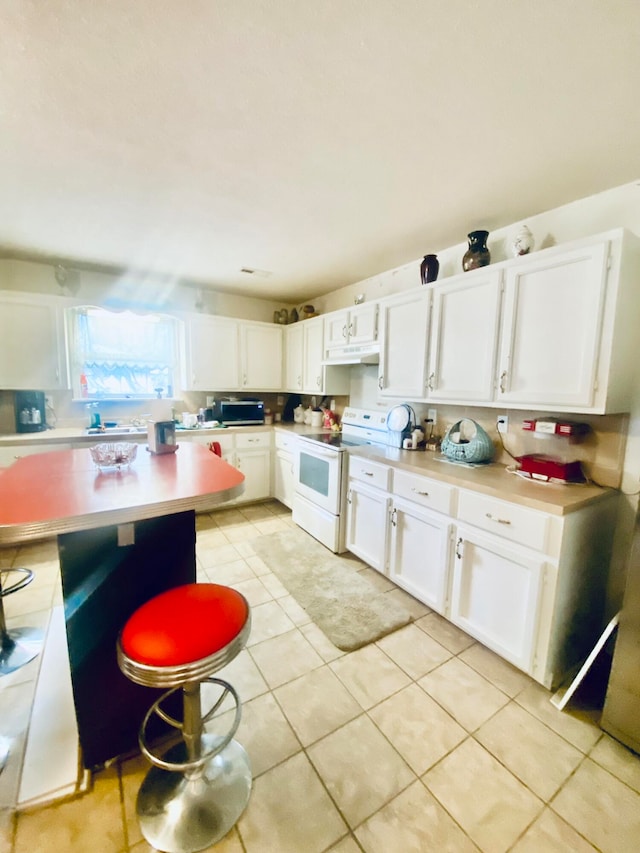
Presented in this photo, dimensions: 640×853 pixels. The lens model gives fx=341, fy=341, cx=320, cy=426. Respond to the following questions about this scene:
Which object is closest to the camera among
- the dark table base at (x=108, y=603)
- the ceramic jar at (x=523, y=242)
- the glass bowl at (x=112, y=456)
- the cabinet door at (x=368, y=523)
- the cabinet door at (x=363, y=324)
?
the dark table base at (x=108, y=603)

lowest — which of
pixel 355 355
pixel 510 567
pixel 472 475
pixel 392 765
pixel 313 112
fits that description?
pixel 392 765

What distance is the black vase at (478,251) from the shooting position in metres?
2.20

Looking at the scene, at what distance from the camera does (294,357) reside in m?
4.11

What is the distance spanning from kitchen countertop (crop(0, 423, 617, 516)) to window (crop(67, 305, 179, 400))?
576 mm

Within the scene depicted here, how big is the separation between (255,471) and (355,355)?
177 cm

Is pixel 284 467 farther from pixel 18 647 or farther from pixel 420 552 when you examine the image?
pixel 18 647

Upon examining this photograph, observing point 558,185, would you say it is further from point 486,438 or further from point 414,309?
point 486,438

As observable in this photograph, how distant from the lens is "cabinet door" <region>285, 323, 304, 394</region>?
3984 millimetres

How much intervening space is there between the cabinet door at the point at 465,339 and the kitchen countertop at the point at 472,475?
18.0 inches

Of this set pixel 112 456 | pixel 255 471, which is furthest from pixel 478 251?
pixel 255 471

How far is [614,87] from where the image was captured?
1222 mm

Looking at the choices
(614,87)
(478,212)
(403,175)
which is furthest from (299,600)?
(614,87)

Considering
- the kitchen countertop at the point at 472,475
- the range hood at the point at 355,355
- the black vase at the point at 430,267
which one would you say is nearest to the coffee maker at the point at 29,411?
the kitchen countertop at the point at 472,475

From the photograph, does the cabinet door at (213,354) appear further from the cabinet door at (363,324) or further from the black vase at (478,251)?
the black vase at (478,251)
